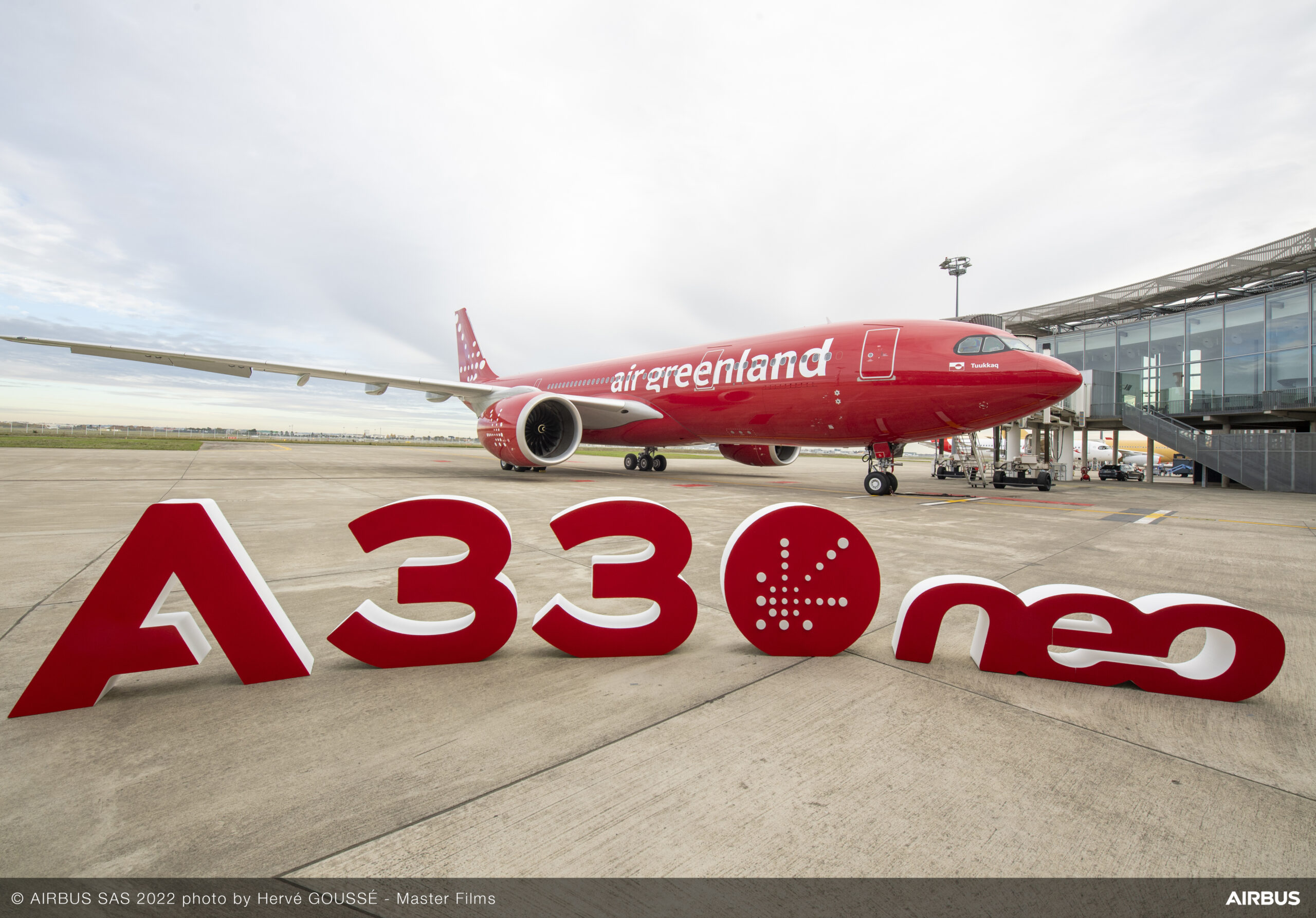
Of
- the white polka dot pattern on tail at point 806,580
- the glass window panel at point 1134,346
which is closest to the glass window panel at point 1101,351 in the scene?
the glass window panel at point 1134,346

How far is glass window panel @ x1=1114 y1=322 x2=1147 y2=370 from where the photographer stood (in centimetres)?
2416

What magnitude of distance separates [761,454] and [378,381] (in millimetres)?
11281

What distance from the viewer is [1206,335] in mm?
22266

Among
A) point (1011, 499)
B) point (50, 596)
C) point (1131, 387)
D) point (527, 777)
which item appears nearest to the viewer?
point (527, 777)

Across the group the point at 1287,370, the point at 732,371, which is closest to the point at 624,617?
the point at 732,371

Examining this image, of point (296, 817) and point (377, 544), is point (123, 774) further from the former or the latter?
point (377, 544)

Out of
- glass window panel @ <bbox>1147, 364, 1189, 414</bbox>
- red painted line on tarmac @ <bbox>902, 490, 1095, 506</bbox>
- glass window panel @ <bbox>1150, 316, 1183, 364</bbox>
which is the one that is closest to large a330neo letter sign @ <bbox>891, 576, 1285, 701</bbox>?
red painted line on tarmac @ <bbox>902, 490, 1095, 506</bbox>

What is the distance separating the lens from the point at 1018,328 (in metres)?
28.2

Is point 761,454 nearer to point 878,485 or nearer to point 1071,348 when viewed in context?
point 878,485

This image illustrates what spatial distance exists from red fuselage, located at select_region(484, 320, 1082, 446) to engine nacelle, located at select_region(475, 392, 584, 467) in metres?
2.40

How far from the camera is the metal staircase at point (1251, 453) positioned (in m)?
17.1

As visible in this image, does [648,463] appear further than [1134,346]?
No

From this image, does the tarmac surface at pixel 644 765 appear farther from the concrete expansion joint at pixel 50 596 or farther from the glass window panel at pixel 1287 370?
the glass window panel at pixel 1287 370

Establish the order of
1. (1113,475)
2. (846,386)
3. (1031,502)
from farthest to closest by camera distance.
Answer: (1113,475) < (1031,502) < (846,386)
